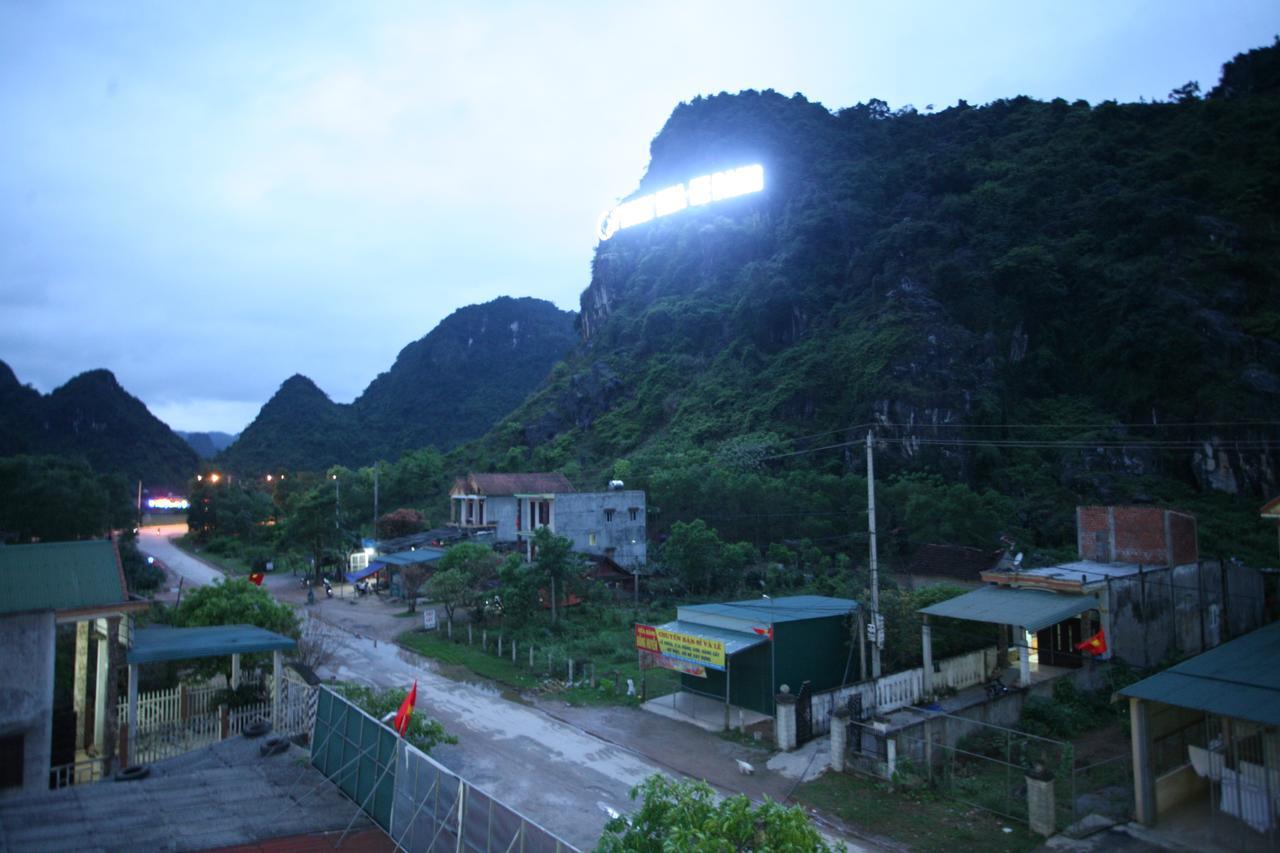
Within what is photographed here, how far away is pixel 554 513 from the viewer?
40.2m

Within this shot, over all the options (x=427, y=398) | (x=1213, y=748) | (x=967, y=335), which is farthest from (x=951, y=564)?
(x=427, y=398)

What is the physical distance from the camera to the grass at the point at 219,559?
169 feet

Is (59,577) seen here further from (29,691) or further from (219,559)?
(219,559)

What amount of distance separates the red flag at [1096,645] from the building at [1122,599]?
49mm

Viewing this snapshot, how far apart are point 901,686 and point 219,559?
57.0 metres

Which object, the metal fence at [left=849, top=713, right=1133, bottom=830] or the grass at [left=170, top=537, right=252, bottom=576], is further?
the grass at [left=170, top=537, right=252, bottom=576]

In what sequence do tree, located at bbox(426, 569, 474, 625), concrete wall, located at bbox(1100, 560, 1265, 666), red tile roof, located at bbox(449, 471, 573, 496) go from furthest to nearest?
red tile roof, located at bbox(449, 471, 573, 496), tree, located at bbox(426, 569, 474, 625), concrete wall, located at bbox(1100, 560, 1265, 666)

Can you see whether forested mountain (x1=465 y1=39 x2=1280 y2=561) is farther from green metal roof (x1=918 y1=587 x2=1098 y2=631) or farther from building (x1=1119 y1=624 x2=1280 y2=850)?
building (x1=1119 y1=624 x2=1280 y2=850)

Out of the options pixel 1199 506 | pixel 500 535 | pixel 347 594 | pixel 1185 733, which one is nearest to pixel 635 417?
pixel 500 535

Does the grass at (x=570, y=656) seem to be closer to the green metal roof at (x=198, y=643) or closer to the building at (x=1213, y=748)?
the green metal roof at (x=198, y=643)

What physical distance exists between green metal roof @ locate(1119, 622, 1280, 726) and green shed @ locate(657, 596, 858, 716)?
24.1 ft

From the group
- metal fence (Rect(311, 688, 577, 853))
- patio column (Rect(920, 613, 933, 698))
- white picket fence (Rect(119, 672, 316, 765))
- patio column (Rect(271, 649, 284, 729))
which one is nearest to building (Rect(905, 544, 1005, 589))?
patio column (Rect(920, 613, 933, 698))

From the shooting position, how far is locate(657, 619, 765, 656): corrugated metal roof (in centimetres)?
1759

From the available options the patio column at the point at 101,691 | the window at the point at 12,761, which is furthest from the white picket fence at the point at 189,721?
the window at the point at 12,761
